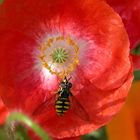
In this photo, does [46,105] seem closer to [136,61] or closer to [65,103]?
[65,103]

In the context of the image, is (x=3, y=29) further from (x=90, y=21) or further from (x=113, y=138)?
(x=113, y=138)

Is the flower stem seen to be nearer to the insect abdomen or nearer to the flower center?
the insect abdomen

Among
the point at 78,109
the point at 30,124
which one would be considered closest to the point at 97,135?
the point at 78,109

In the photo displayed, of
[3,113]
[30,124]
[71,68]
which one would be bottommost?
[30,124]

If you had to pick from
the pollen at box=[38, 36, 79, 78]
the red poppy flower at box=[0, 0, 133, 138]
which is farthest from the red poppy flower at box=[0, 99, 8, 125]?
the pollen at box=[38, 36, 79, 78]

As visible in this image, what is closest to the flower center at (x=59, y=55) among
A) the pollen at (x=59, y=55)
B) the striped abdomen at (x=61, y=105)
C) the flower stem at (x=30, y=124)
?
the pollen at (x=59, y=55)

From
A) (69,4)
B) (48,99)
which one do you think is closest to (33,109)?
(48,99)
